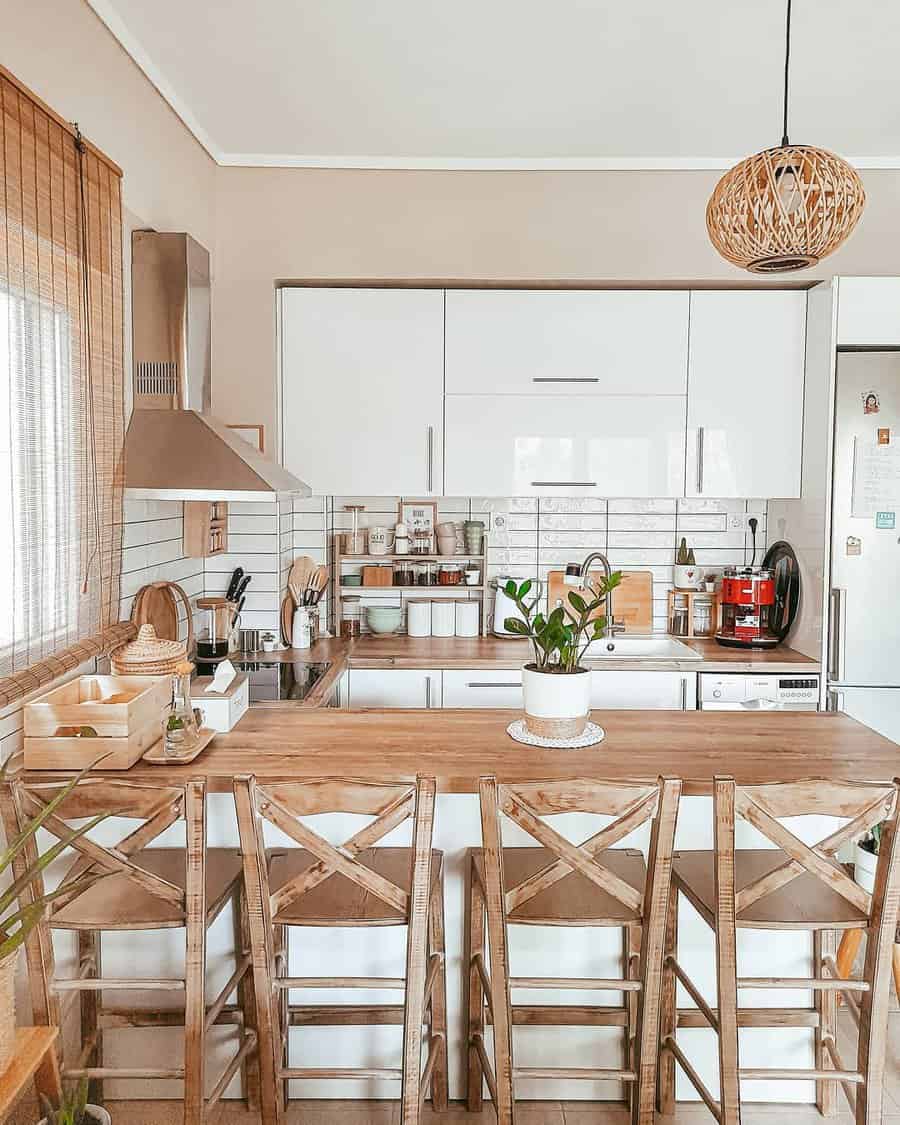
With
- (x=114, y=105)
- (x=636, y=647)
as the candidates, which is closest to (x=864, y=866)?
(x=636, y=647)

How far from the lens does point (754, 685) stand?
12.0 feet

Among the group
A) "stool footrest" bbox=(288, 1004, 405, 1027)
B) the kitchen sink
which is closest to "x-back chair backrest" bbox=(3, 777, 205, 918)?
"stool footrest" bbox=(288, 1004, 405, 1027)

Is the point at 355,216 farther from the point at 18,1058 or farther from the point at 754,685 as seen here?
the point at 18,1058

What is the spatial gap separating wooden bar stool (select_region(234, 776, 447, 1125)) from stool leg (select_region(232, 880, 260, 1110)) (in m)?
0.10

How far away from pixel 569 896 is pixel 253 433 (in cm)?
235

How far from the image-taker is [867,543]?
350 cm

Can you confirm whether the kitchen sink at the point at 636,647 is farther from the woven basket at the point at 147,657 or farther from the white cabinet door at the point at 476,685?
the woven basket at the point at 147,657

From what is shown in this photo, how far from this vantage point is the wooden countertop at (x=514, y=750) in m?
2.11

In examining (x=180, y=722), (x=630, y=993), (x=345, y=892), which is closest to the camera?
(x=345, y=892)

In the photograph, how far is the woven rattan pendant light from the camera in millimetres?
1980

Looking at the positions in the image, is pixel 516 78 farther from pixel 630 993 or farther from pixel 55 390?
pixel 630 993

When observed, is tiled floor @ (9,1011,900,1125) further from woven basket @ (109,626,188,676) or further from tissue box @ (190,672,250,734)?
woven basket @ (109,626,188,676)

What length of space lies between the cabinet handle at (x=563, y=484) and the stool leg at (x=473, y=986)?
1.91m

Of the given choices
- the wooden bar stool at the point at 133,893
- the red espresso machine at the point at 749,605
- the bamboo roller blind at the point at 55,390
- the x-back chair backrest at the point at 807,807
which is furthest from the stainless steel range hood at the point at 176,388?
the red espresso machine at the point at 749,605
